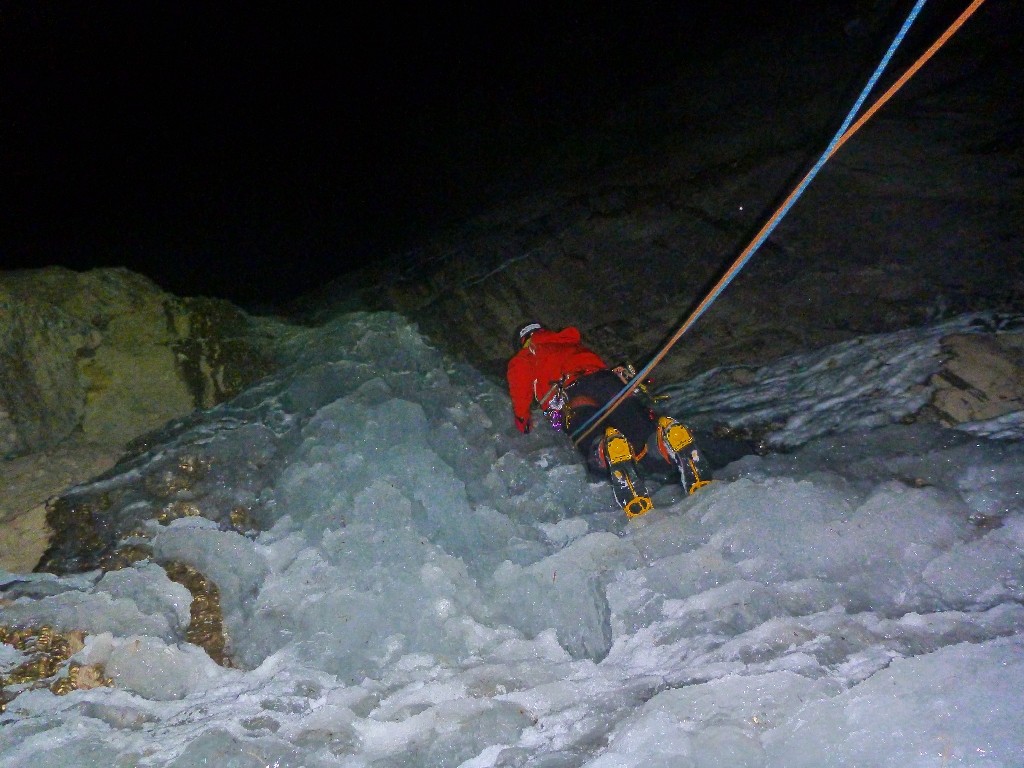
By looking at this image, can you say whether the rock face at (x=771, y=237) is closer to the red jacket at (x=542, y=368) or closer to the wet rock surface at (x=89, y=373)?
the red jacket at (x=542, y=368)

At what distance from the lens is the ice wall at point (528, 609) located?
2.06 meters

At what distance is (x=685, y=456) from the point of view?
12.8 ft

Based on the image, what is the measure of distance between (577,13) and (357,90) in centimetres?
626

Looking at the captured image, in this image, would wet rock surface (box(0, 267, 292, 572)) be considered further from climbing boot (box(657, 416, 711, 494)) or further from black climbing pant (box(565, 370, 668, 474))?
climbing boot (box(657, 416, 711, 494))

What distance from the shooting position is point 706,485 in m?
3.66

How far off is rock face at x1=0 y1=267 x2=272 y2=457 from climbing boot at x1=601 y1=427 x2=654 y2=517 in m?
3.33

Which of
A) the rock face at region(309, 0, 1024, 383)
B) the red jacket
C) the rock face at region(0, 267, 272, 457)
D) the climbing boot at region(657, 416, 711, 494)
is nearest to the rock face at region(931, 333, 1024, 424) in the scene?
the rock face at region(309, 0, 1024, 383)

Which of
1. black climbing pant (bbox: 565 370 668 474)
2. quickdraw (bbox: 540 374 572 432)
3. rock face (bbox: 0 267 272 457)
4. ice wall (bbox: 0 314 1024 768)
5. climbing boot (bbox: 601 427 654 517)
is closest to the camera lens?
ice wall (bbox: 0 314 1024 768)

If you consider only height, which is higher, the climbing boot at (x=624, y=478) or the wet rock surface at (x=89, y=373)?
the wet rock surface at (x=89, y=373)

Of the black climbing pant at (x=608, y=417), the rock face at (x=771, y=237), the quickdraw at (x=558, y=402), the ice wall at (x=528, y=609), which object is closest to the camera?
the ice wall at (x=528, y=609)

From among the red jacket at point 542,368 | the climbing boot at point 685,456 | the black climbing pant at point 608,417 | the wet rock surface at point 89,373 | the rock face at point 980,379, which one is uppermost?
the wet rock surface at point 89,373

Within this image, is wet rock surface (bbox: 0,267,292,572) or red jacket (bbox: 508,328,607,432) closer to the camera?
wet rock surface (bbox: 0,267,292,572)

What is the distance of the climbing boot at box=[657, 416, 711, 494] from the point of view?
3.83m

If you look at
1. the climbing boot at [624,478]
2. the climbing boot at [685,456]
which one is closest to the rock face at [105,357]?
the climbing boot at [624,478]
